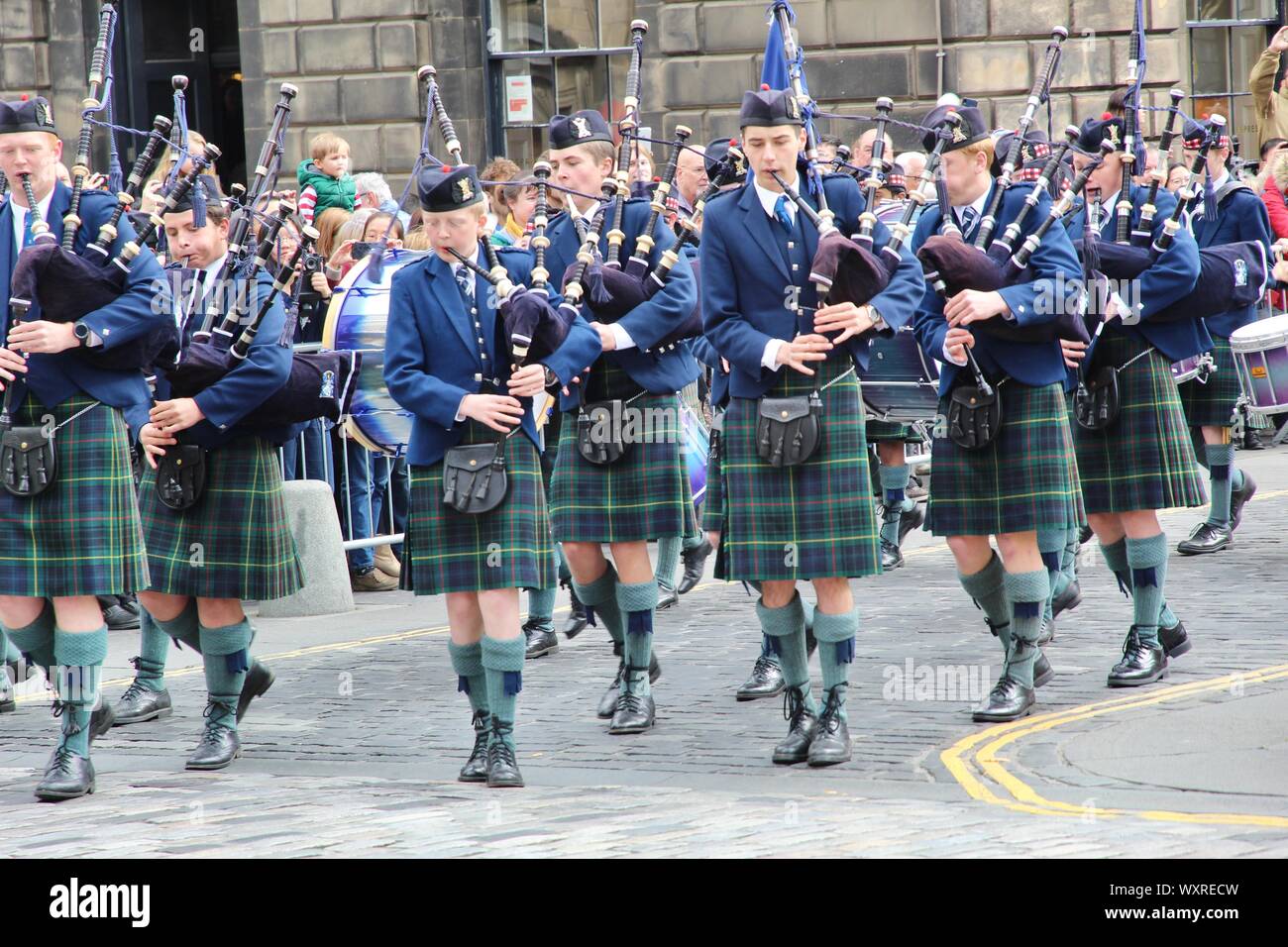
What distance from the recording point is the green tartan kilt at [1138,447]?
6871 mm

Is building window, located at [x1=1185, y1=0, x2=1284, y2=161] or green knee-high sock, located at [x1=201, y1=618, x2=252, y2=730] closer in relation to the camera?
green knee-high sock, located at [x1=201, y1=618, x2=252, y2=730]

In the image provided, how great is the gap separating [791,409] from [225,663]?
2.02 meters

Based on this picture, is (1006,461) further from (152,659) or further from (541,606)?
(152,659)

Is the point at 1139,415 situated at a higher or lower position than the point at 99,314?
lower

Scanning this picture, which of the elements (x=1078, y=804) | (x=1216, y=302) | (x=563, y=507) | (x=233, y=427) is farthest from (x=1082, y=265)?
(x=233, y=427)

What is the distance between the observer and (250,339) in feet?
20.1

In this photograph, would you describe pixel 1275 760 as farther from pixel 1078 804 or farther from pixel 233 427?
pixel 233 427

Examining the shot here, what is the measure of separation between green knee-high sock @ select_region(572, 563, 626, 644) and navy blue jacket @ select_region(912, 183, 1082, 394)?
139 centimetres

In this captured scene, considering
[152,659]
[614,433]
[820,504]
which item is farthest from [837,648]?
[152,659]

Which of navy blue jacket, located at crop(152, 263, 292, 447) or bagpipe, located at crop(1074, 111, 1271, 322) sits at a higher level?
bagpipe, located at crop(1074, 111, 1271, 322)

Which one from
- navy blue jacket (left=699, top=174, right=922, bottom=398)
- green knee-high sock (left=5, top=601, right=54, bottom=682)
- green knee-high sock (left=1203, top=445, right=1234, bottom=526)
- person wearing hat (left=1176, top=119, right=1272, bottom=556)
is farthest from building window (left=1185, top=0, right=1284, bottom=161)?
green knee-high sock (left=5, top=601, right=54, bottom=682)

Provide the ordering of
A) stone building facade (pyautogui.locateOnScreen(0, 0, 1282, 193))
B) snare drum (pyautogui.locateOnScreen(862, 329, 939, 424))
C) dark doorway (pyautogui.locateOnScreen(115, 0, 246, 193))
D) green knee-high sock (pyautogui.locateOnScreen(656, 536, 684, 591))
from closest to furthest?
green knee-high sock (pyautogui.locateOnScreen(656, 536, 684, 591))
snare drum (pyautogui.locateOnScreen(862, 329, 939, 424))
stone building facade (pyautogui.locateOnScreen(0, 0, 1282, 193))
dark doorway (pyautogui.locateOnScreen(115, 0, 246, 193))

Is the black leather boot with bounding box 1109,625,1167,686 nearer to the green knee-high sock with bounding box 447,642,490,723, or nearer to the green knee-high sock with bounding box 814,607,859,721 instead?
the green knee-high sock with bounding box 814,607,859,721

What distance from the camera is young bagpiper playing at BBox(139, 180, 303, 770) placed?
20.2ft
